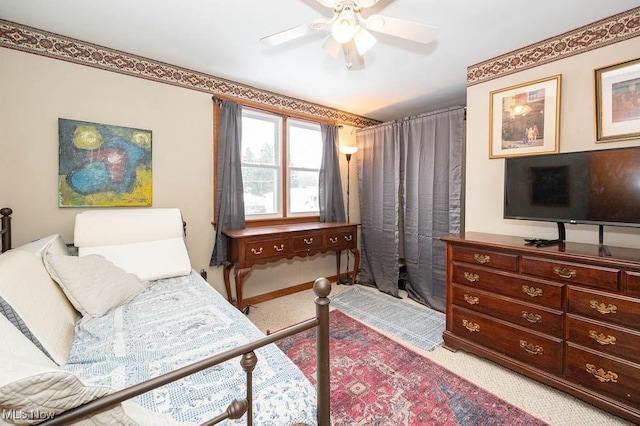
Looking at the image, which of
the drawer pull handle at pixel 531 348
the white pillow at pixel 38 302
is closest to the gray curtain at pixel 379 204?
the drawer pull handle at pixel 531 348

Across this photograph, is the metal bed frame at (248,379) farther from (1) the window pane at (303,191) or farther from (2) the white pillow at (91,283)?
(1) the window pane at (303,191)

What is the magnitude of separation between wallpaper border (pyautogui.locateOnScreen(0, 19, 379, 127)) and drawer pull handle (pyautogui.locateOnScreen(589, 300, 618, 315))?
10.7ft

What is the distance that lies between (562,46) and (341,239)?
268 cm

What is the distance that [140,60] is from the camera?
8.45 ft

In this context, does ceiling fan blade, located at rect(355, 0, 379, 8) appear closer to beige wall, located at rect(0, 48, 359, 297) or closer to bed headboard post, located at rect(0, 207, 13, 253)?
beige wall, located at rect(0, 48, 359, 297)

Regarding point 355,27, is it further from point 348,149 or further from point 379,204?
point 379,204

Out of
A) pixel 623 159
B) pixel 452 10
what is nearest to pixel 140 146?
pixel 452 10

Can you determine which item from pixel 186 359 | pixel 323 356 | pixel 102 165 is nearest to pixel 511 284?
pixel 323 356

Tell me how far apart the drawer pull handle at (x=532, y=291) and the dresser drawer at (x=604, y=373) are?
1.05 ft

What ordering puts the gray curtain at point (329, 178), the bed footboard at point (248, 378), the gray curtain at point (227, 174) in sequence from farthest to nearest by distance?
the gray curtain at point (329, 178), the gray curtain at point (227, 174), the bed footboard at point (248, 378)

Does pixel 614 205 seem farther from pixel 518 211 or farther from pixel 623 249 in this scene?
pixel 518 211

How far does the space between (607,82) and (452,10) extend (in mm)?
1230

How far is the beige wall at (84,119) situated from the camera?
2.13 m

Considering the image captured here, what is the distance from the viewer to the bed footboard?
614mm
